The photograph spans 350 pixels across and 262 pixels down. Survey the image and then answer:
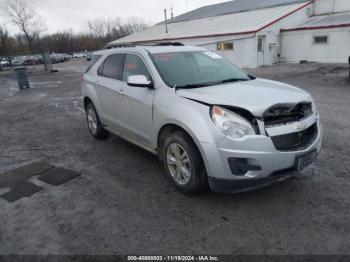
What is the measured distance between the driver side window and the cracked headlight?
1.37 m

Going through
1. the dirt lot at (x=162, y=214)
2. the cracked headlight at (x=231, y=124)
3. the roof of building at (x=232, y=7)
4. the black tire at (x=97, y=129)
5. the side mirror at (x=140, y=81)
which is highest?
the roof of building at (x=232, y=7)

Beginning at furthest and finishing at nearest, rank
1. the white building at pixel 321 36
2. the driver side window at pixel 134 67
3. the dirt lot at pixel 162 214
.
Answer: the white building at pixel 321 36 → the driver side window at pixel 134 67 → the dirt lot at pixel 162 214

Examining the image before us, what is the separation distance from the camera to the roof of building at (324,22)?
2006 centimetres

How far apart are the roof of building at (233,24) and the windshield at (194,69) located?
1789 cm

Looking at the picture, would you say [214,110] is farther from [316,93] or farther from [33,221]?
[316,93]

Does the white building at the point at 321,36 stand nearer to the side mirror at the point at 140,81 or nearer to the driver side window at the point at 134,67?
the driver side window at the point at 134,67

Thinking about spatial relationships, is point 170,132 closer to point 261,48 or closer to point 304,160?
point 304,160

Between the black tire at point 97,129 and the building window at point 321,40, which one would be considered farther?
the building window at point 321,40

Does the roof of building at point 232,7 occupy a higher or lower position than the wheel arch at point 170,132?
higher

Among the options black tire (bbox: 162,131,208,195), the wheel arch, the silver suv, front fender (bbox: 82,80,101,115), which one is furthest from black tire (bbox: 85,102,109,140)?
black tire (bbox: 162,131,208,195)

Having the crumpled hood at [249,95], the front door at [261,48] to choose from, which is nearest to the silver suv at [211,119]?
the crumpled hood at [249,95]

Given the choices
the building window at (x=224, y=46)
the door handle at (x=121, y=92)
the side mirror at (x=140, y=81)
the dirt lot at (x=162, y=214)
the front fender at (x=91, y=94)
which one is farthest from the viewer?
the building window at (x=224, y=46)

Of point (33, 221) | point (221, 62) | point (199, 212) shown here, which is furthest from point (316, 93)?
point (33, 221)

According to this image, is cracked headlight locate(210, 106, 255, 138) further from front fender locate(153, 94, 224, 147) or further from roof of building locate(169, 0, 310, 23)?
roof of building locate(169, 0, 310, 23)
